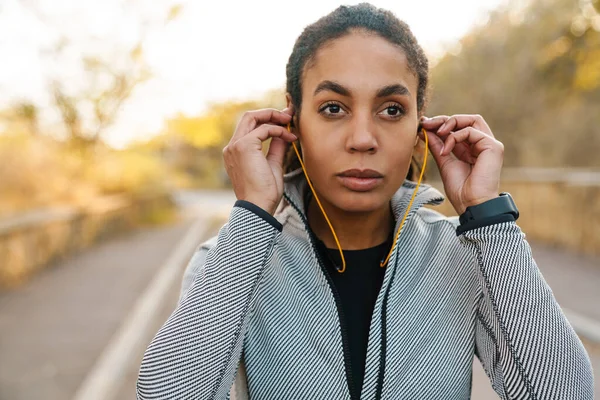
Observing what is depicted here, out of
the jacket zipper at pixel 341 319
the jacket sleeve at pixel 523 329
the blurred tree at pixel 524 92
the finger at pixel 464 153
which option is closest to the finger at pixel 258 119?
the jacket zipper at pixel 341 319

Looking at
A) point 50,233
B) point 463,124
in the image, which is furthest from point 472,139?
point 50,233

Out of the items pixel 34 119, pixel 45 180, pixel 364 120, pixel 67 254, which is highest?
pixel 364 120

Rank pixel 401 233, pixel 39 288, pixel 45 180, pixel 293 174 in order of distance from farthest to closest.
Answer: pixel 45 180 < pixel 39 288 < pixel 293 174 < pixel 401 233

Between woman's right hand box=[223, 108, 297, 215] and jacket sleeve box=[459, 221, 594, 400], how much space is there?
0.65 meters

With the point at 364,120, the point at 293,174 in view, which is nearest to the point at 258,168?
the point at 293,174

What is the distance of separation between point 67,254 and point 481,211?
10093mm

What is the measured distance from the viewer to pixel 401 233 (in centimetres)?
198

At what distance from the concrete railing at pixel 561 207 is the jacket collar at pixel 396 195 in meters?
7.07

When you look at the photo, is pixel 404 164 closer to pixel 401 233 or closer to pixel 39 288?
pixel 401 233

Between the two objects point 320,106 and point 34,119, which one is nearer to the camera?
point 320,106

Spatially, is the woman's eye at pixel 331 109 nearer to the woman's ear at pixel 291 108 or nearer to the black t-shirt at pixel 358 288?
the woman's ear at pixel 291 108

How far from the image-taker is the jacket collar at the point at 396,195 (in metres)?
2.02

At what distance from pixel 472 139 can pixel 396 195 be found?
1.07 ft

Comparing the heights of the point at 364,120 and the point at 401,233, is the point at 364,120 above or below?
above
